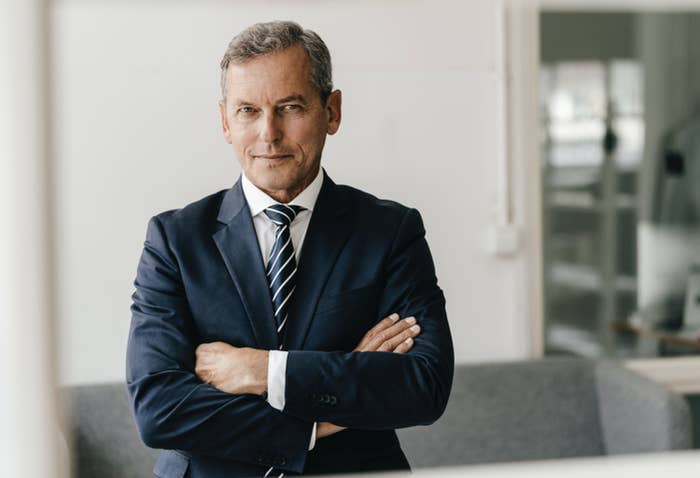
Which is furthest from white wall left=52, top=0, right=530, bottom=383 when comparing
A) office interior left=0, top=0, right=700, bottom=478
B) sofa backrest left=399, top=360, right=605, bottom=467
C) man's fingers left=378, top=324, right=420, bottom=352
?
sofa backrest left=399, top=360, right=605, bottom=467

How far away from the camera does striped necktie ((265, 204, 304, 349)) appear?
83 centimetres

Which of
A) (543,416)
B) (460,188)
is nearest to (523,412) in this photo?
(543,416)

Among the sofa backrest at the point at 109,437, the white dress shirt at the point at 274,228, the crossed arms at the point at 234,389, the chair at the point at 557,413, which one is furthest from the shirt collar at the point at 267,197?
the chair at the point at 557,413

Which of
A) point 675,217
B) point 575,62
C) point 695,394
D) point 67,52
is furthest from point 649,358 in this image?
point 67,52

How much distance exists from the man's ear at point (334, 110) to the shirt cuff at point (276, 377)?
0.26 m

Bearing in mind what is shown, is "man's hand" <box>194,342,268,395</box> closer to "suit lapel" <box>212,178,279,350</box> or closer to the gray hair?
"suit lapel" <box>212,178,279,350</box>

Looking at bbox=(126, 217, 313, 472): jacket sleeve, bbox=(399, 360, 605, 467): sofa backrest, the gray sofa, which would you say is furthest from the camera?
bbox=(399, 360, 605, 467): sofa backrest

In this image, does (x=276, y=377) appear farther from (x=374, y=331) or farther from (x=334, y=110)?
(x=334, y=110)

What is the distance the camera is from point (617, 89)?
1.62 m

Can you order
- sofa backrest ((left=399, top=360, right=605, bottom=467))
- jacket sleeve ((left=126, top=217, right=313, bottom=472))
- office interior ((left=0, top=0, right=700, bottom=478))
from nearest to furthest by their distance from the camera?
office interior ((left=0, top=0, right=700, bottom=478)), jacket sleeve ((left=126, top=217, right=313, bottom=472)), sofa backrest ((left=399, top=360, right=605, bottom=467))

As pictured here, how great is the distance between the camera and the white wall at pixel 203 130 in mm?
869

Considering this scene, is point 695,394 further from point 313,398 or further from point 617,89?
point 313,398

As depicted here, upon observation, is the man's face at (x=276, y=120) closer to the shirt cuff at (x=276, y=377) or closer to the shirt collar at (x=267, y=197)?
the shirt collar at (x=267, y=197)

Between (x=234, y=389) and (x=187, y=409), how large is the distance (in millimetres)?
53
